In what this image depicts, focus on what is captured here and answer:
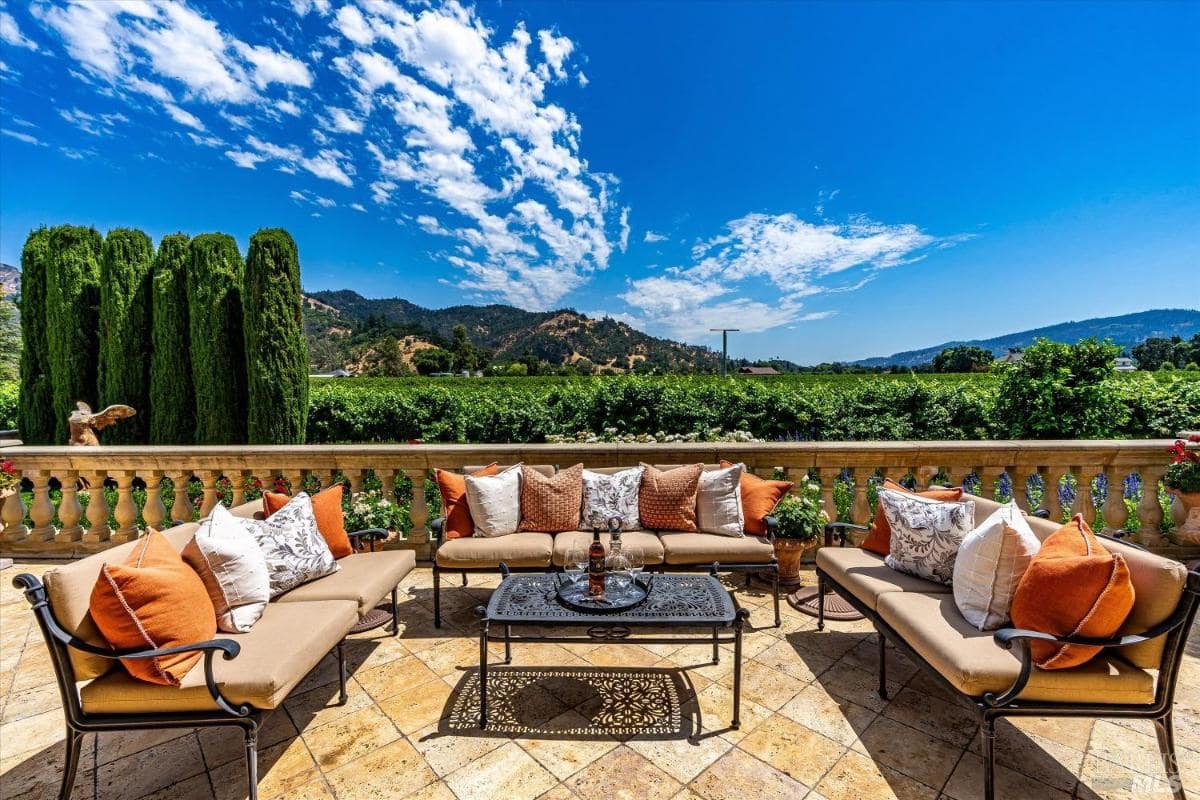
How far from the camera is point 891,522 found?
297 cm

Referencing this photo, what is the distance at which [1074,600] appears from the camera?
6.07 ft

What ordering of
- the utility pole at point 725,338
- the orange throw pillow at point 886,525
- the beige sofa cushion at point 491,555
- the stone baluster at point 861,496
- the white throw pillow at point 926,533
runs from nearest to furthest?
1. the white throw pillow at point 926,533
2. the orange throw pillow at point 886,525
3. the beige sofa cushion at point 491,555
4. the stone baluster at point 861,496
5. the utility pole at point 725,338

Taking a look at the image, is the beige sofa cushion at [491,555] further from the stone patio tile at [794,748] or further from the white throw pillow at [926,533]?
the white throw pillow at [926,533]

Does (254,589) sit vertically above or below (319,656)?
above

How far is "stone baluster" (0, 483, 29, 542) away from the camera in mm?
4430

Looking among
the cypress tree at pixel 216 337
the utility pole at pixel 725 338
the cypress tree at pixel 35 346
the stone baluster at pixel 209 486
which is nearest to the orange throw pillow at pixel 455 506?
the stone baluster at pixel 209 486

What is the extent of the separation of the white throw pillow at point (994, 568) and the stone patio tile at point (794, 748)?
876mm

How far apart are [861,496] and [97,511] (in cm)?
664

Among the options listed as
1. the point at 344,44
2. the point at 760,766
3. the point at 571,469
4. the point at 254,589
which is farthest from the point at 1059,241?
the point at 254,589

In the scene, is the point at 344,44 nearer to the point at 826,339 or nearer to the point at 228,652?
the point at 228,652

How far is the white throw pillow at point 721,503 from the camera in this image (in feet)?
12.0

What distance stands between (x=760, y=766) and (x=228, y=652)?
6.95ft

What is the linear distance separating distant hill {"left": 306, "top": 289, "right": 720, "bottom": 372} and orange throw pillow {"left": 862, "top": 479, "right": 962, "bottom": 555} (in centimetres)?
Result: 5174

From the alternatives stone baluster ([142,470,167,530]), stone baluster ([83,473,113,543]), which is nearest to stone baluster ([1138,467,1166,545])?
stone baluster ([142,470,167,530])
